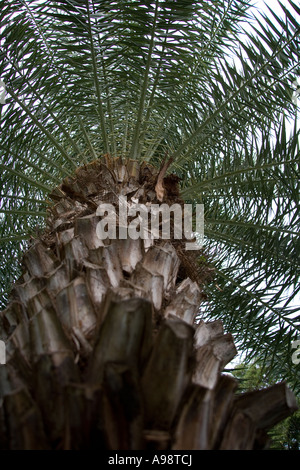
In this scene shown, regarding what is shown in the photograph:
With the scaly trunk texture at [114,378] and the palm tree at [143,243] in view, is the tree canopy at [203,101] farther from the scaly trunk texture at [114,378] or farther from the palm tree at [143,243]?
the scaly trunk texture at [114,378]

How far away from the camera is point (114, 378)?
134 centimetres

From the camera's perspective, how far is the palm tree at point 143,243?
56.4 inches

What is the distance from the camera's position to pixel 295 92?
159 inches

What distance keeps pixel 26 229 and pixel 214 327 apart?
10.1ft

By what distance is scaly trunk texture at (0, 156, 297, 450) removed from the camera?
4.32 feet

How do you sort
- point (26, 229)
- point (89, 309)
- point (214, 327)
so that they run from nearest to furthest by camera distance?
1. point (89, 309)
2. point (214, 327)
3. point (26, 229)

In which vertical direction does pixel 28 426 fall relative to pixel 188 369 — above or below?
below

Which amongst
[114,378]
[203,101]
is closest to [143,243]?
[114,378]

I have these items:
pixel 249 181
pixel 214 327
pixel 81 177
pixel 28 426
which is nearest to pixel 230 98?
pixel 249 181

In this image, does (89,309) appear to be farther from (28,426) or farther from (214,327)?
(214,327)

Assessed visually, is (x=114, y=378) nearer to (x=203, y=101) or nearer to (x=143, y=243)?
(x=143, y=243)

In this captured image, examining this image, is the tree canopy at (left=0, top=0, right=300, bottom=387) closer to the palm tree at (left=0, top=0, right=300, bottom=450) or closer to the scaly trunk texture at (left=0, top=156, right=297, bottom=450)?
the palm tree at (left=0, top=0, right=300, bottom=450)

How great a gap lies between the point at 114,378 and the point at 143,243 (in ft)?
4.94

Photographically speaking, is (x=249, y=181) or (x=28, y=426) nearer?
(x=28, y=426)
